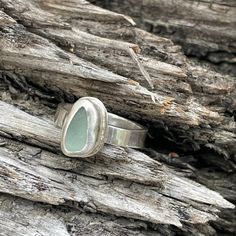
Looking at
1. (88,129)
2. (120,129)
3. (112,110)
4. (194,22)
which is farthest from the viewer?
(194,22)

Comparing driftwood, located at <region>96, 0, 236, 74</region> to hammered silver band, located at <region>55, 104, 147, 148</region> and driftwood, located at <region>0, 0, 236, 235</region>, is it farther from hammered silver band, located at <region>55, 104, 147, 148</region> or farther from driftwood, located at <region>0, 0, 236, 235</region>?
hammered silver band, located at <region>55, 104, 147, 148</region>

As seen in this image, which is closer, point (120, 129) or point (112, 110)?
point (120, 129)

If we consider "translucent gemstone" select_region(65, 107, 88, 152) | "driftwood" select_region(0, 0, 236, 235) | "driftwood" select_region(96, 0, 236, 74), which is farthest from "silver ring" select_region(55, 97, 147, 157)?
"driftwood" select_region(96, 0, 236, 74)

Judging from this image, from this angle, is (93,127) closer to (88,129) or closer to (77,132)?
(88,129)

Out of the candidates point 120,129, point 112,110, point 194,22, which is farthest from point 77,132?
point 194,22

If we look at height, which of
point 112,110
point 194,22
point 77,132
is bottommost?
point 77,132

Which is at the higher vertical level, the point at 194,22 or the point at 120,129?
the point at 194,22

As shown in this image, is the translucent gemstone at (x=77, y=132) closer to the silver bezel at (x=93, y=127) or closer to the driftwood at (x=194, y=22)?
the silver bezel at (x=93, y=127)
